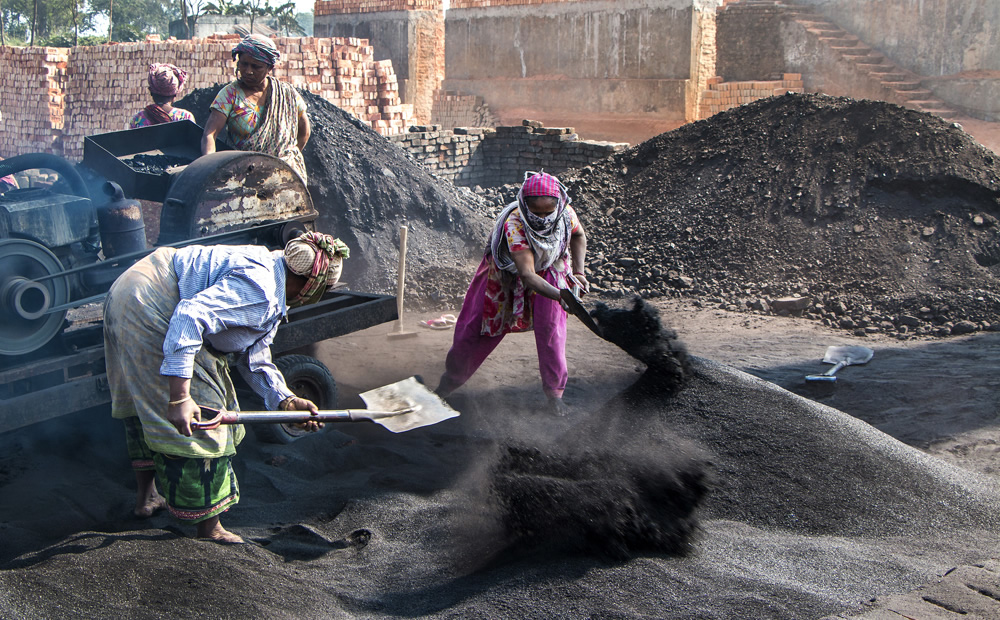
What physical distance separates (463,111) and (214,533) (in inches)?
751

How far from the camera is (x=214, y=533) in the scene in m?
3.02

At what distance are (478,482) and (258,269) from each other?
1.54 m

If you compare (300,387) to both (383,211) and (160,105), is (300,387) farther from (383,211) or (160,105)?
(383,211)

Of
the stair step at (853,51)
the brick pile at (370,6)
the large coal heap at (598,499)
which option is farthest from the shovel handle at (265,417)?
the brick pile at (370,6)

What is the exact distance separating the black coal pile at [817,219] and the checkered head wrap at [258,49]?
419 centimetres

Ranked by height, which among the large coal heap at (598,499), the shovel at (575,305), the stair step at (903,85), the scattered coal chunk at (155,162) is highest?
the stair step at (903,85)

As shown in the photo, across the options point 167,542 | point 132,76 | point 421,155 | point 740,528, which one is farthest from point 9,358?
point 132,76

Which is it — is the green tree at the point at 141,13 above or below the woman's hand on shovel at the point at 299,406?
above

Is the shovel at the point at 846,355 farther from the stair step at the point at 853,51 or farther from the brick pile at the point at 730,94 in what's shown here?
the stair step at the point at 853,51

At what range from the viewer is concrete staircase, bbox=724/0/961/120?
54.0ft

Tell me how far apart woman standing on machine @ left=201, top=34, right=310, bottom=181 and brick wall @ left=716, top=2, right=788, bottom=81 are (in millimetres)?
17480

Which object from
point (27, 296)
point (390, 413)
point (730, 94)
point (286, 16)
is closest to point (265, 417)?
point (390, 413)

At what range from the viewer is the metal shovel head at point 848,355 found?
6.00 m

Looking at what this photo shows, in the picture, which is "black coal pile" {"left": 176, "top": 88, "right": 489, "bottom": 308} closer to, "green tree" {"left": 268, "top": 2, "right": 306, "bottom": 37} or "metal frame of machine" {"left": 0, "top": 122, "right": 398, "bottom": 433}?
"metal frame of machine" {"left": 0, "top": 122, "right": 398, "bottom": 433}
